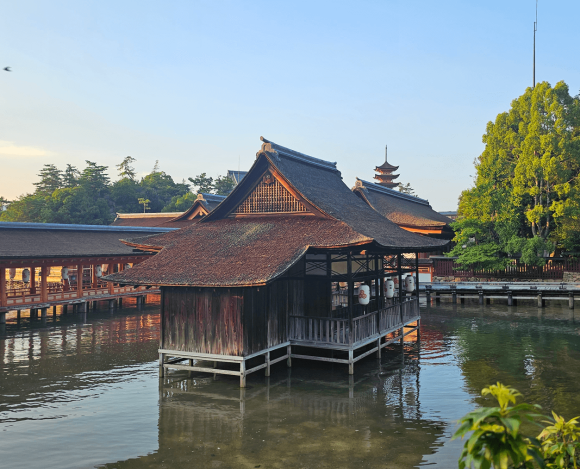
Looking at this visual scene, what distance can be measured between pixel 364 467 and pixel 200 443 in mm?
4131

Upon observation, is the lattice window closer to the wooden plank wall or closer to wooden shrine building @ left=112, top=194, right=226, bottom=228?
the wooden plank wall

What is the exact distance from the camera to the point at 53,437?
1301cm

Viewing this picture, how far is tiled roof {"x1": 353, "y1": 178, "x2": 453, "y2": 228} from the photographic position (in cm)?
4756

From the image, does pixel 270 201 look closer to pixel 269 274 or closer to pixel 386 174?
pixel 269 274

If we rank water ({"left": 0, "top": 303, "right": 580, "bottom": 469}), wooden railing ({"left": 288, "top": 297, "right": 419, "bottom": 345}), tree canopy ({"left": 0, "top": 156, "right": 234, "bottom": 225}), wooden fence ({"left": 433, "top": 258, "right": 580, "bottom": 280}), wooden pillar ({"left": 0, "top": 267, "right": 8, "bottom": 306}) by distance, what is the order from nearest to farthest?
1. water ({"left": 0, "top": 303, "right": 580, "bottom": 469})
2. wooden railing ({"left": 288, "top": 297, "right": 419, "bottom": 345})
3. wooden pillar ({"left": 0, "top": 267, "right": 8, "bottom": 306})
4. wooden fence ({"left": 433, "top": 258, "right": 580, "bottom": 280})
5. tree canopy ({"left": 0, "top": 156, "right": 234, "bottom": 225})

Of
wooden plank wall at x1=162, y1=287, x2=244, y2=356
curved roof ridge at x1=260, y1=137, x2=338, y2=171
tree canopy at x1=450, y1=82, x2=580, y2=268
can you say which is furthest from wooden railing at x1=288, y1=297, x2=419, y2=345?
tree canopy at x1=450, y1=82, x2=580, y2=268

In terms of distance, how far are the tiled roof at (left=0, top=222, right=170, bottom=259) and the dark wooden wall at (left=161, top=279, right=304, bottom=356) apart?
15.2m

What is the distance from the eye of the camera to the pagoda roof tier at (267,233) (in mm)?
17562

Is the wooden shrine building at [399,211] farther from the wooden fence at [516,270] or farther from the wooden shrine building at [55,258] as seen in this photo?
the wooden shrine building at [55,258]

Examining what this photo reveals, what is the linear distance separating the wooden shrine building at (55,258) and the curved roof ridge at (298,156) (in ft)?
45.1

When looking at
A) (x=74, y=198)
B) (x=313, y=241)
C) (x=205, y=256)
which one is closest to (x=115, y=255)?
(x=205, y=256)

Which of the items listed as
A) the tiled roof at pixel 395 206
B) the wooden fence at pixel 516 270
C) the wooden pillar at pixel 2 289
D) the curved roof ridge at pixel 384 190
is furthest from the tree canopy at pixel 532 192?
the wooden pillar at pixel 2 289

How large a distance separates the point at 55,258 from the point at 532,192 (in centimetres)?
3806

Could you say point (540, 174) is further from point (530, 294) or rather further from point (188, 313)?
Result: point (188, 313)
